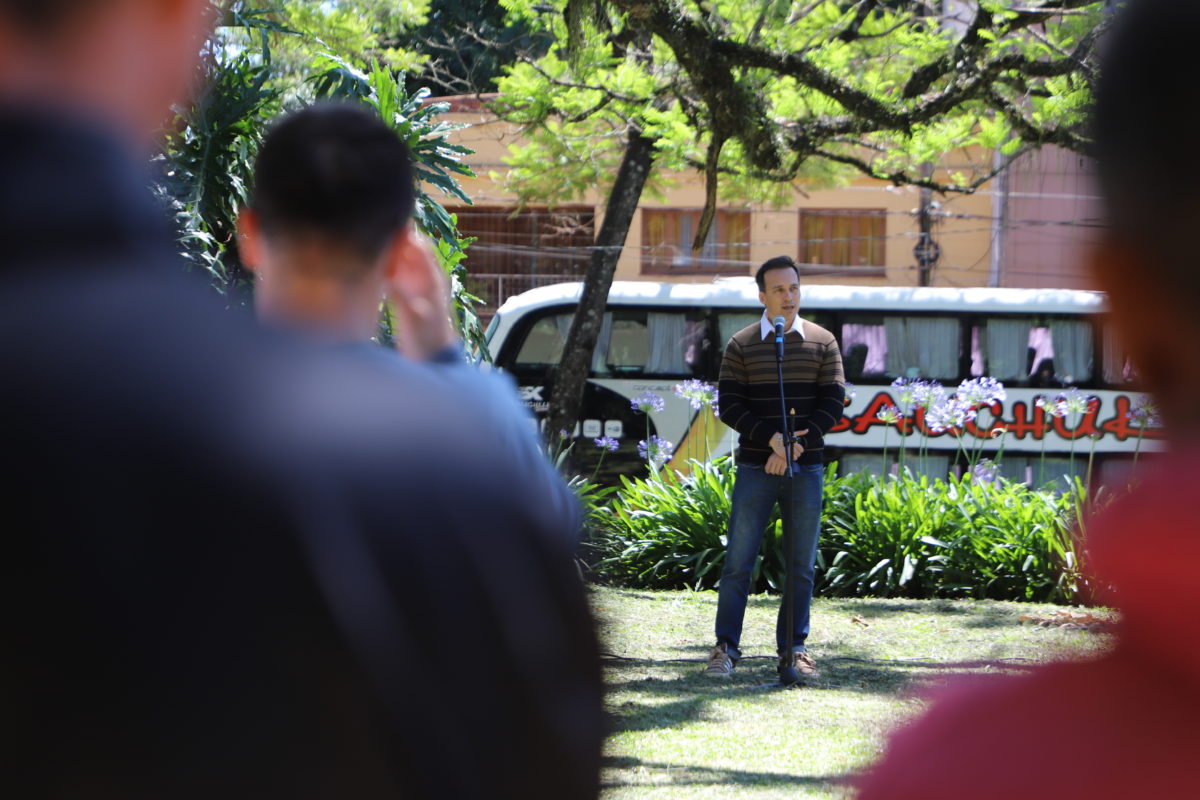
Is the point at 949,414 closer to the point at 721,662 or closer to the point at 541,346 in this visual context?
the point at 721,662

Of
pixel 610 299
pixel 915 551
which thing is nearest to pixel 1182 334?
pixel 915 551

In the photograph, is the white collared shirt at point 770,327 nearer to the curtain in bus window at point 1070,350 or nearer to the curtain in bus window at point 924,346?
the curtain in bus window at point 924,346

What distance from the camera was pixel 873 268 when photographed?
2692 cm

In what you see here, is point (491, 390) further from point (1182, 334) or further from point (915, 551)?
point (915, 551)

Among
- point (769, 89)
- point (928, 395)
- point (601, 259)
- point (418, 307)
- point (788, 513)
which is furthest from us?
point (601, 259)

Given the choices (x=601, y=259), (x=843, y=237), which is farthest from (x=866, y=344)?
(x=843, y=237)

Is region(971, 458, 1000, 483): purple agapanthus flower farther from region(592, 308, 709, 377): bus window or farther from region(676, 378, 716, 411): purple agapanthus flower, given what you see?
region(592, 308, 709, 377): bus window

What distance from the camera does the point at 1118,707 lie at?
80 centimetres

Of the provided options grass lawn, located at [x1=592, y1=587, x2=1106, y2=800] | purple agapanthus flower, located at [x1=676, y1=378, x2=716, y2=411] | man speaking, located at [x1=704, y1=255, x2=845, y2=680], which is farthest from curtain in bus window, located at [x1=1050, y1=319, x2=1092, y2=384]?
man speaking, located at [x1=704, y1=255, x2=845, y2=680]

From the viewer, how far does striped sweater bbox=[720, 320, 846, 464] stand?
6.66 meters

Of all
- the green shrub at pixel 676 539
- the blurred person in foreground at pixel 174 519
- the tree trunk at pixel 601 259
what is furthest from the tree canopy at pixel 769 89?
the blurred person in foreground at pixel 174 519

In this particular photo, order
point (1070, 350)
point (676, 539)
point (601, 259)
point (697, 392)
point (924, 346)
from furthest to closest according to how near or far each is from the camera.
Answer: point (924, 346), point (1070, 350), point (601, 259), point (697, 392), point (676, 539)

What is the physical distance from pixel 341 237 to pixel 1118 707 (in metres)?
0.81

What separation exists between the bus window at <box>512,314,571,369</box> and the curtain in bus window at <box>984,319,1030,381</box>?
19.2 feet
